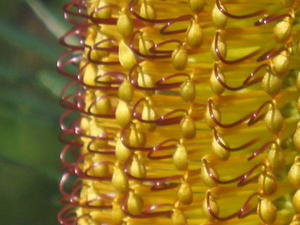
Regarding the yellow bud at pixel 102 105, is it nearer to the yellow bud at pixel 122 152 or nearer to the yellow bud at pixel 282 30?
the yellow bud at pixel 122 152

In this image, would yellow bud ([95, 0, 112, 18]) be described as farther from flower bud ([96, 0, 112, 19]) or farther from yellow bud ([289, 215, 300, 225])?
yellow bud ([289, 215, 300, 225])

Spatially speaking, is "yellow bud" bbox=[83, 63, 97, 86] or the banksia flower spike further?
"yellow bud" bbox=[83, 63, 97, 86]

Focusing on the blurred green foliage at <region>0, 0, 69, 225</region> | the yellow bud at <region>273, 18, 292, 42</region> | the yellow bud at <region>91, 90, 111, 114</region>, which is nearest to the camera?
the yellow bud at <region>273, 18, 292, 42</region>

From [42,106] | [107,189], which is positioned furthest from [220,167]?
[42,106]

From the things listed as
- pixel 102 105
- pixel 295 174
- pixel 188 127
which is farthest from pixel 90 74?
pixel 295 174

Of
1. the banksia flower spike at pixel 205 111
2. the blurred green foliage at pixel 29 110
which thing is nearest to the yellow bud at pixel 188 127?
the banksia flower spike at pixel 205 111

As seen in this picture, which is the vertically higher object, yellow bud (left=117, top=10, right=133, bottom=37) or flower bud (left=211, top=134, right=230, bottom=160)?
yellow bud (left=117, top=10, right=133, bottom=37)

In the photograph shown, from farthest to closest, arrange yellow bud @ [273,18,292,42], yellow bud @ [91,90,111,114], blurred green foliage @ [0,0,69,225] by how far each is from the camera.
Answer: blurred green foliage @ [0,0,69,225] → yellow bud @ [91,90,111,114] → yellow bud @ [273,18,292,42]

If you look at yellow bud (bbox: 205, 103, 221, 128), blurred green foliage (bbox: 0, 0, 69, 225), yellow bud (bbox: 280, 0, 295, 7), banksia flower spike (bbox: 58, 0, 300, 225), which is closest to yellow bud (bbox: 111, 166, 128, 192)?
banksia flower spike (bbox: 58, 0, 300, 225)

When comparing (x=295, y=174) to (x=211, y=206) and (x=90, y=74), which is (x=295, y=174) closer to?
(x=211, y=206)
